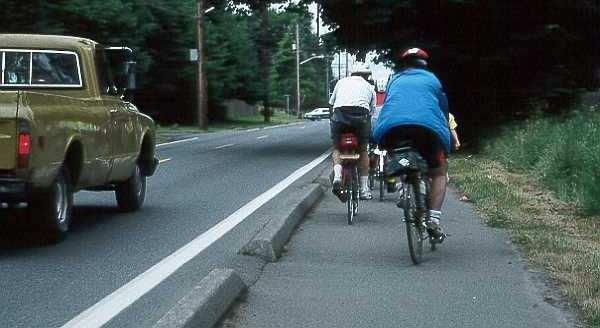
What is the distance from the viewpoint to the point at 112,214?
45.6 ft

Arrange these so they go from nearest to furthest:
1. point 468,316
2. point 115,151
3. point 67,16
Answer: point 468,316 → point 115,151 → point 67,16

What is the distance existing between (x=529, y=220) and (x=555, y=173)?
4.71 meters

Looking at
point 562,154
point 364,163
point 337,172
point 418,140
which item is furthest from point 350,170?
point 562,154

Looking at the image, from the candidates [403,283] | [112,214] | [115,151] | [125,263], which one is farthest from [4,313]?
[112,214]

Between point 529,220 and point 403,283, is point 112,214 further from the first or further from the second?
point 403,283

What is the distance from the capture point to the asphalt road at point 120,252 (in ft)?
26.0

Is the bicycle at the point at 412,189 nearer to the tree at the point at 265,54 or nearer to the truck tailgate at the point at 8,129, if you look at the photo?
the truck tailgate at the point at 8,129

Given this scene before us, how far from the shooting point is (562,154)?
57.8 ft

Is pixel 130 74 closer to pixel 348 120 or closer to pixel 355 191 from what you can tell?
pixel 348 120

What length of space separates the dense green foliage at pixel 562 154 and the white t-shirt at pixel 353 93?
2.66 meters

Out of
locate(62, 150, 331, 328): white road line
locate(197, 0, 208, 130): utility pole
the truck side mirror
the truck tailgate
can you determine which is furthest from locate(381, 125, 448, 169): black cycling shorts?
locate(197, 0, 208, 130): utility pole

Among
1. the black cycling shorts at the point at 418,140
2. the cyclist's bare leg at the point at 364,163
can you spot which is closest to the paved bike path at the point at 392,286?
the black cycling shorts at the point at 418,140

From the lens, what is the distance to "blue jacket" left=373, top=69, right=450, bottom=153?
397 inches

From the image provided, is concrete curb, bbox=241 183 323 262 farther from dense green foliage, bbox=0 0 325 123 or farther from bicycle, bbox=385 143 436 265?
dense green foliage, bbox=0 0 325 123
